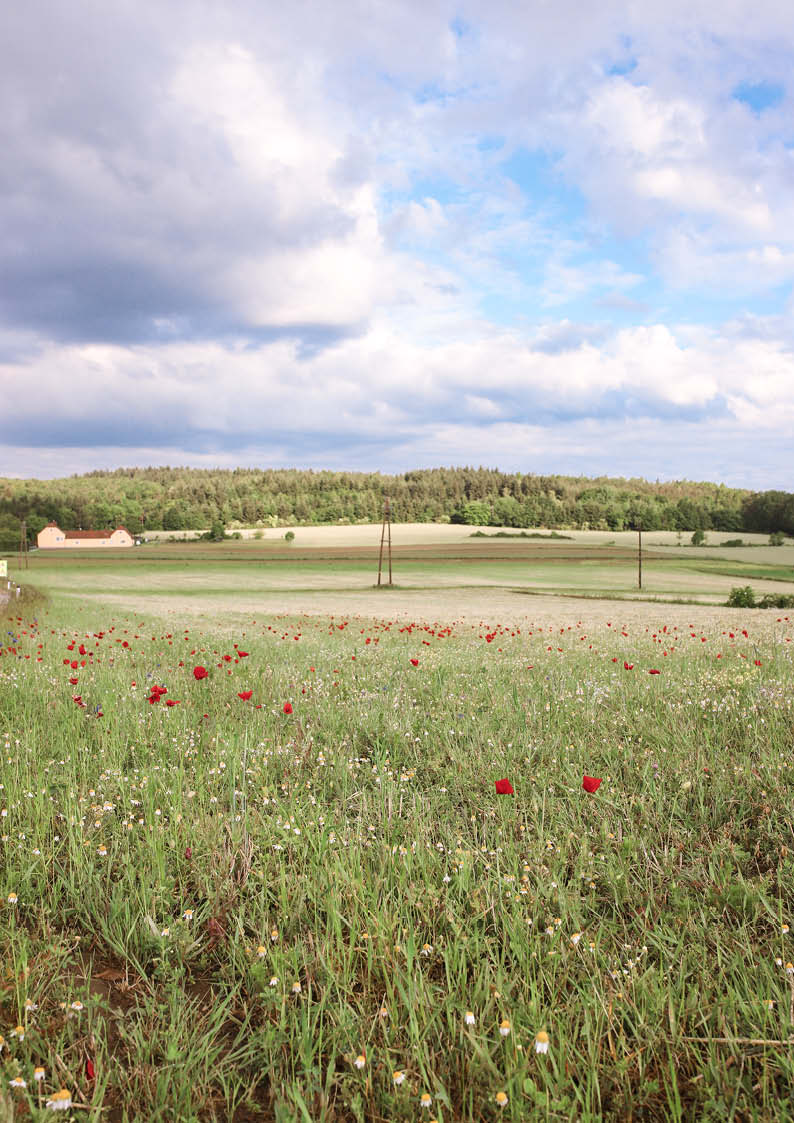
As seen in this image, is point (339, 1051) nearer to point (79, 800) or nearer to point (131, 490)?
point (79, 800)

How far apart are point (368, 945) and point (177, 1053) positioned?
34.1 inches

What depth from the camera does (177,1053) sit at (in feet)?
7.80

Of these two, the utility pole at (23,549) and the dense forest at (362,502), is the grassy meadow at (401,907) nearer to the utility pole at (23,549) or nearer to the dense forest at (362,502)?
the utility pole at (23,549)

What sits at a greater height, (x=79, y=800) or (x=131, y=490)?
(x=131, y=490)

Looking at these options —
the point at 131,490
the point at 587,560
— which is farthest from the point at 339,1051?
the point at 131,490

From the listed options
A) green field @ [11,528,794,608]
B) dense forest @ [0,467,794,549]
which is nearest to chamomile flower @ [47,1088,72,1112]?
green field @ [11,528,794,608]

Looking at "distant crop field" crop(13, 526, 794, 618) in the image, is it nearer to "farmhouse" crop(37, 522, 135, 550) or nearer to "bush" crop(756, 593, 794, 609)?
"bush" crop(756, 593, 794, 609)

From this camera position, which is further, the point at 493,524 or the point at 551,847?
the point at 493,524

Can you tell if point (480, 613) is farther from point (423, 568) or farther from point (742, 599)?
point (423, 568)

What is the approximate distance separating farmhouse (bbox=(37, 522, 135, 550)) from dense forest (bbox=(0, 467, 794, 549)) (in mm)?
1321

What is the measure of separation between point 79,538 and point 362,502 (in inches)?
1798

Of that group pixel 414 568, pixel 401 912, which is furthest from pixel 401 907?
pixel 414 568

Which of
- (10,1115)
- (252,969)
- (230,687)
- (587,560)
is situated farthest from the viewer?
(587,560)

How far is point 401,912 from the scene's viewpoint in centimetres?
318
